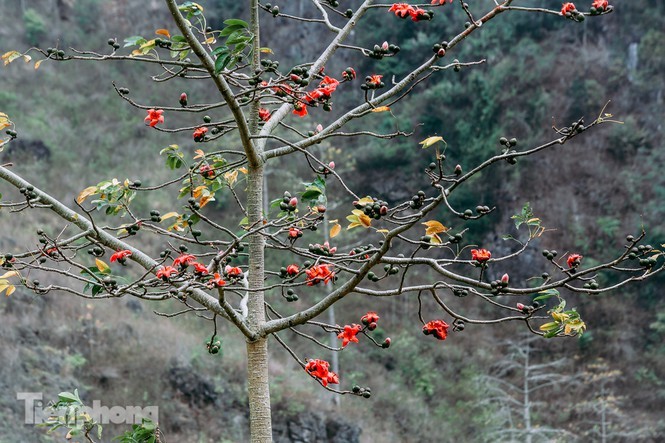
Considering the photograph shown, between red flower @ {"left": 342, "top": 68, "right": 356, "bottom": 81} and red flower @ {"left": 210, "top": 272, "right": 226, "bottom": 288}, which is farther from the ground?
red flower @ {"left": 342, "top": 68, "right": 356, "bottom": 81}

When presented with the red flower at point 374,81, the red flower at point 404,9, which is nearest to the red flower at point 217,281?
the red flower at point 374,81

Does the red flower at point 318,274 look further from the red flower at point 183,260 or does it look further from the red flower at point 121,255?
the red flower at point 121,255

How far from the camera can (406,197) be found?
984 inches

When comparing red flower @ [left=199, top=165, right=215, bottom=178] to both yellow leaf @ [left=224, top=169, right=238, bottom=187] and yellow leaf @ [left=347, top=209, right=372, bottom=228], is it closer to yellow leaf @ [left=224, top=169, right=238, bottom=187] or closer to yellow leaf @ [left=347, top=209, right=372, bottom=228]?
yellow leaf @ [left=224, top=169, right=238, bottom=187]

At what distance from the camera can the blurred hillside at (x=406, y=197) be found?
1452 centimetres

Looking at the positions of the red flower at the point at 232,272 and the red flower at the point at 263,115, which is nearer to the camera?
the red flower at the point at 232,272

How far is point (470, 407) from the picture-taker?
18094mm

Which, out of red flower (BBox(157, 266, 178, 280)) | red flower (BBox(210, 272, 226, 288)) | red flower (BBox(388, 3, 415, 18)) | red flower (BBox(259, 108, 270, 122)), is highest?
red flower (BBox(388, 3, 415, 18))

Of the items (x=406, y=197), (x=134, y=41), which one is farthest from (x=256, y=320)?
(x=406, y=197)

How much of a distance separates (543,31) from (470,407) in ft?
46.3

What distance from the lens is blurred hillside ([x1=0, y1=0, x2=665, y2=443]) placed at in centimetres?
1452

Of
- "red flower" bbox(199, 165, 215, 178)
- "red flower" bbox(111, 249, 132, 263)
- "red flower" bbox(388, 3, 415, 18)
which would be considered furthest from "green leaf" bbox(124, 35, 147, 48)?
"red flower" bbox(388, 3, 415, 18)

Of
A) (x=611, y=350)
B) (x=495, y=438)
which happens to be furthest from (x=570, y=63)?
(x=495, y=438)

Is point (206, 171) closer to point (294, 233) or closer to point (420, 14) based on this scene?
point (294, 233)
